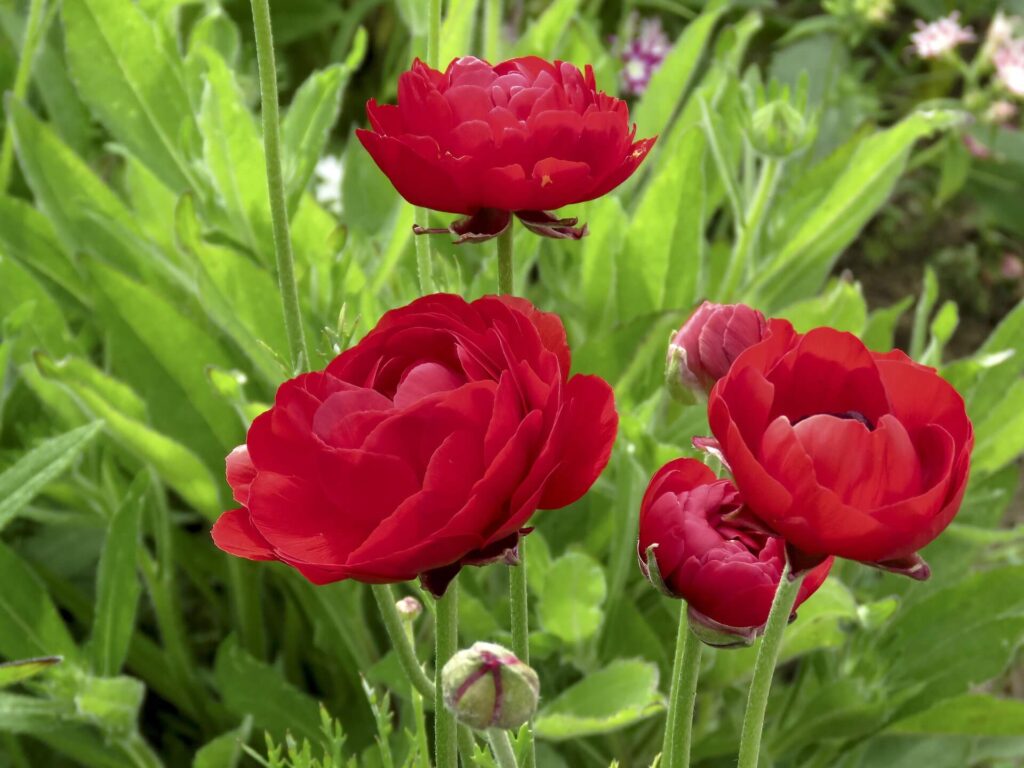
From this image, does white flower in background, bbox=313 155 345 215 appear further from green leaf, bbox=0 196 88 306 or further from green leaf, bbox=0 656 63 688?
green leaf, bbox=0 656 63 688

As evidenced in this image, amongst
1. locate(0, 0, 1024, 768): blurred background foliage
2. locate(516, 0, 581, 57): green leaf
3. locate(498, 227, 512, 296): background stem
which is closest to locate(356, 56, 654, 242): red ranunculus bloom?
locate(498, 227, 512, 296): background stem

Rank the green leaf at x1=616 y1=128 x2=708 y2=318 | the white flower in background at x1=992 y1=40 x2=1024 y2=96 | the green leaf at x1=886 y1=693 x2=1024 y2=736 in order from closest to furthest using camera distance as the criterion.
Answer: the green leaf at x1=886 y1=693 x2=1024 y2=736 < the green leaf at x1=616 y1=128 x2=708 y2=318 < the white flower in background at x1=992 y1=40 x2=1024 y2=96

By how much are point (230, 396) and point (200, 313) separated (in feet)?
1.13

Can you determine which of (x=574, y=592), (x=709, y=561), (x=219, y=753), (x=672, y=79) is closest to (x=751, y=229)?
(x=672, y=79)

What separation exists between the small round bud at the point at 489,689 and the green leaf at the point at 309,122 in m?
0.50

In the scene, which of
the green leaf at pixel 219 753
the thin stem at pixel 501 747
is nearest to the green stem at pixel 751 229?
the green leaf at pixel 219 753

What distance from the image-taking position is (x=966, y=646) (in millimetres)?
1047

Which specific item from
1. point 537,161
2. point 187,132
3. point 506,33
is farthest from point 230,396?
point 506,33

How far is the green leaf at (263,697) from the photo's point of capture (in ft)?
3.24

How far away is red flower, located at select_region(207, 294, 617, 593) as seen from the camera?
386mm

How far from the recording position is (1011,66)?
1623 mm

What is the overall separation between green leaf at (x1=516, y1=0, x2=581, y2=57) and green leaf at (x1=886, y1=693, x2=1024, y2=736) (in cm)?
73

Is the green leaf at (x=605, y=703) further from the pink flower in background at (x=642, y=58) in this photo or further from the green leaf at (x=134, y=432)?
the pink flower in background at (x=642, y=58)

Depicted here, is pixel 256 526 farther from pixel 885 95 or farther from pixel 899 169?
pixel 885 95
